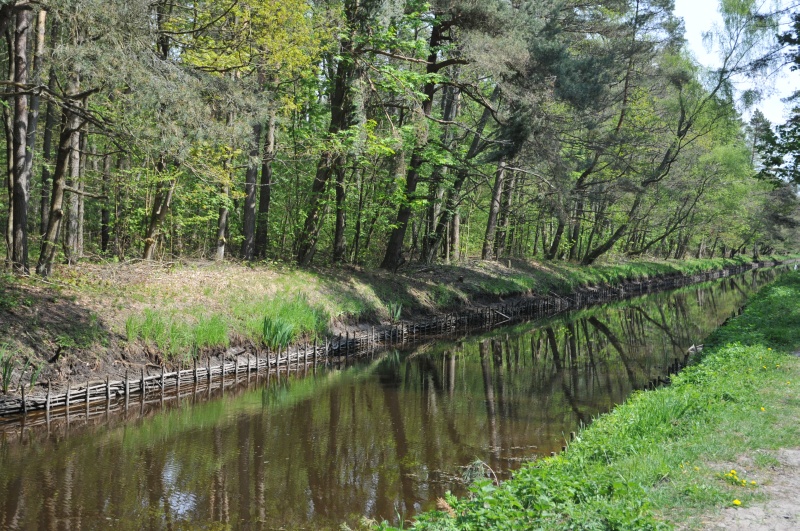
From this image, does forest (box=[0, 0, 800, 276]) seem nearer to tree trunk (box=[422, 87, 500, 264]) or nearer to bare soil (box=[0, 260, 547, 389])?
tree trunk (box=[422, 87, 500, 264])

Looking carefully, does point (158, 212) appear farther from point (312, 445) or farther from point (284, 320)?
point (312, 445)

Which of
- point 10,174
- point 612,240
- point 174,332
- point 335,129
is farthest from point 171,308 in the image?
point 612,240

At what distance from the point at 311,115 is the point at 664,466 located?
56.1 ft

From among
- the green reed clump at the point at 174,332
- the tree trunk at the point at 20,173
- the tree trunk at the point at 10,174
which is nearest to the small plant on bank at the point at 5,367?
the green reed clump at the point at 174,332

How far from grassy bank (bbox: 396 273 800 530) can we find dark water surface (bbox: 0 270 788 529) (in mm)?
1982

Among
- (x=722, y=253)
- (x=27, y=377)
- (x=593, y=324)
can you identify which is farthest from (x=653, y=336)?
(x=722, y=253)

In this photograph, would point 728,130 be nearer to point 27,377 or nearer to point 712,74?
point 712,74

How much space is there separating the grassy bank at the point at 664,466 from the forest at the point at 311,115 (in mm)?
8270

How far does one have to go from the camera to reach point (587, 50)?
2552cm

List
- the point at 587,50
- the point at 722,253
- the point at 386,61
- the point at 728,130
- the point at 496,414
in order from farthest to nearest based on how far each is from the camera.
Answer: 1. the point at 722,253
2. the point at 728,130
3. the point at 587,50
4. the point at 386,61
5. the point at 496,414

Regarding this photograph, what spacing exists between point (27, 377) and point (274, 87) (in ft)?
37.1

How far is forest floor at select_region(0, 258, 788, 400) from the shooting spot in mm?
11398

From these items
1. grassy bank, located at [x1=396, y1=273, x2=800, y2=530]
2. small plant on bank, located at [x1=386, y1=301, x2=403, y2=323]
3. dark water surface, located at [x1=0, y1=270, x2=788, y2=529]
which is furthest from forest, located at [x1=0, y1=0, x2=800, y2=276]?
grassy bank, located at [x1=396, y1=273, x2=800, y2=530]

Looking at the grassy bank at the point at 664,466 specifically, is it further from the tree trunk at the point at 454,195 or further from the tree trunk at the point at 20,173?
the tree trunk at the point at 454,195
